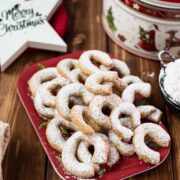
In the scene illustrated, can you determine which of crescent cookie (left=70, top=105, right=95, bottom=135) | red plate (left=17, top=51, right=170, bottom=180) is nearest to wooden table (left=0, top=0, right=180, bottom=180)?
red plate (left=17, top=51, right=170, bottom=180)

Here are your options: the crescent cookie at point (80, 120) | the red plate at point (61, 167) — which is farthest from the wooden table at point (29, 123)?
the crescent cookie at point (80, 120)

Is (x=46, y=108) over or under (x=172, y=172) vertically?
over

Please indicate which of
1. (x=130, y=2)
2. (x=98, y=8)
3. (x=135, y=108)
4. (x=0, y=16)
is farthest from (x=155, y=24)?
(x=0, y=16)

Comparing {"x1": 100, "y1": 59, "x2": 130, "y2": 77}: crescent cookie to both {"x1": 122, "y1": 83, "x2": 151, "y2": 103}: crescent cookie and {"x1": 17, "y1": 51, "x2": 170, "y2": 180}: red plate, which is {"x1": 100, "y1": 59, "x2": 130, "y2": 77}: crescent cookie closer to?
{"x1": 122, "y1": 83, "x2": 151, "y2": 103}: crescent cookie

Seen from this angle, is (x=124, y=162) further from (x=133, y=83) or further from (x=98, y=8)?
(x=98, y=8)

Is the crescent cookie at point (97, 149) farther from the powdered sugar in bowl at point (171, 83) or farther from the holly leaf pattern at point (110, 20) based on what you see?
the holly leaf pattern at point (110, 20)

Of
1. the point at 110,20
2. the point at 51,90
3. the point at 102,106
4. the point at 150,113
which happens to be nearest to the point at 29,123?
the point at 51,90
